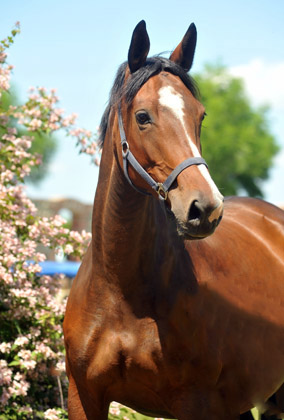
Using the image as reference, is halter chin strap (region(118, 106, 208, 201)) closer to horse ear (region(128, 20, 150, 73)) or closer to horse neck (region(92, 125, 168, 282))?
horse neck (region(92, 125, 168, 282))

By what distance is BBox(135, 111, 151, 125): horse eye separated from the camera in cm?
251

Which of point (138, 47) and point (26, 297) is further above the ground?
point (138, 47)

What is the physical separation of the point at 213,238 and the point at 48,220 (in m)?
2.13

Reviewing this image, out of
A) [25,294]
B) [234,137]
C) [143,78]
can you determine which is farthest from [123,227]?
[234,137]

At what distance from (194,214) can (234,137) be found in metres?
43.6

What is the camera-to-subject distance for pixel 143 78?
260 cm

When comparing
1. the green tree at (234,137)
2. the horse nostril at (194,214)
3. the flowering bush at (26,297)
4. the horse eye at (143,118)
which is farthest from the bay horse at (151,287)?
the green tree at (234,137)

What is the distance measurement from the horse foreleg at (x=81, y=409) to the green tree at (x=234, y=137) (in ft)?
132

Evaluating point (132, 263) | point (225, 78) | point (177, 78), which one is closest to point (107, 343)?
point (132, 263)

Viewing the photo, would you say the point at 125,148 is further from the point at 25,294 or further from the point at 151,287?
the point at 25,294

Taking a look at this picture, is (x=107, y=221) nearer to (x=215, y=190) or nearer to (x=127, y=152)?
(x=127, y=152)

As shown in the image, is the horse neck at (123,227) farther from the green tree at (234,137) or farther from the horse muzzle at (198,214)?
the green tree at (234,137)

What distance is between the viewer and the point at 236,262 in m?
3.29

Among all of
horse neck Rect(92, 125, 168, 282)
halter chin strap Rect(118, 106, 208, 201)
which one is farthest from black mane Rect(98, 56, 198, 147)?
horse neck Rect(92, 125, 168, 282)
